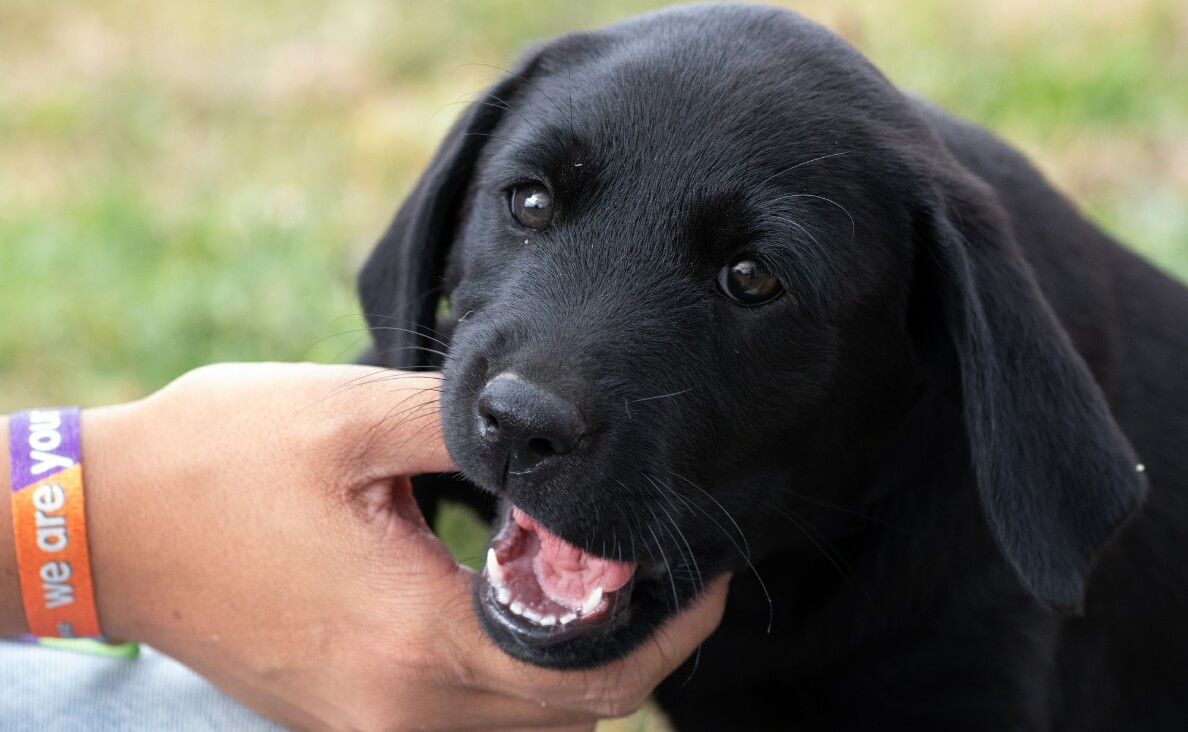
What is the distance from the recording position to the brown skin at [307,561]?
213 cm

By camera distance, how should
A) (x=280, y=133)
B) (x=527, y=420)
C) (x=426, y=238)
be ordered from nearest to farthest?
(x=527, y=420)
(x=426, y=238)
(x=280, y=133)

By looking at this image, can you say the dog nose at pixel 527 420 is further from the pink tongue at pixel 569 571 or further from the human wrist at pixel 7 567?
the human wrist at pixel 7 567

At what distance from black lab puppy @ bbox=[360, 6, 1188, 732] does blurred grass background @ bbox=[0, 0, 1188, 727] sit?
5.39 ft

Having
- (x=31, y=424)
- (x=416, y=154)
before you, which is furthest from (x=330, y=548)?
(x=416, y=154)

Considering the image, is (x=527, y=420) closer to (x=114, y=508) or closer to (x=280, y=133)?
(x=114, y=508)

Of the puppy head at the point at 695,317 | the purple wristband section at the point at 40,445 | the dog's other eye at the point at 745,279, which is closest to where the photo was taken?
the puppy head at the point at 695,317

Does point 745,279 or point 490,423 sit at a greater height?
point 745,279

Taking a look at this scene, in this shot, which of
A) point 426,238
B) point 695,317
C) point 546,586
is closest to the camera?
point 695,317

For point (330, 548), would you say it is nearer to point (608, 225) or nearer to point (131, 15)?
point (608, 225)

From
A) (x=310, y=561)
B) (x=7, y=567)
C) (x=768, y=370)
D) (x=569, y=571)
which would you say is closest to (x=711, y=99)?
(x=768, y=370)

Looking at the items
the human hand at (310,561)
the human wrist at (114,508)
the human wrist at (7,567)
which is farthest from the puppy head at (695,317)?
the human wrist at (7,567)

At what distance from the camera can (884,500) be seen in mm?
2412

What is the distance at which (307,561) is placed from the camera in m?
2.16

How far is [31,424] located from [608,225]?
0.99m
